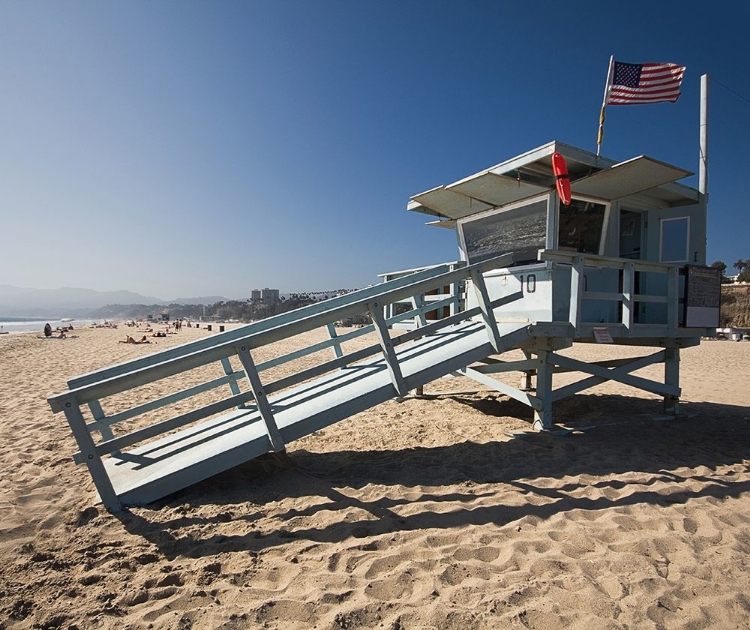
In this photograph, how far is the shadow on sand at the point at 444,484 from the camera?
317 centimetres

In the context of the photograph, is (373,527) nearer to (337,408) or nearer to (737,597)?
(337,408)

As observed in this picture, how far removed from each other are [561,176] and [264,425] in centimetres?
462

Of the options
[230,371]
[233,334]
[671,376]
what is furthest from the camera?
[671,376]

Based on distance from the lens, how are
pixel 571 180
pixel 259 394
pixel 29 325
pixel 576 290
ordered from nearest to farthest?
1. pixel 259 394
2. pixel 576 290
3. pixel 571 180
4. pixel 29 325

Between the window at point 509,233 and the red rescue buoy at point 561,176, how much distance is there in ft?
2.03

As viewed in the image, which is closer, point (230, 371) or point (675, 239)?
point (230, 371)

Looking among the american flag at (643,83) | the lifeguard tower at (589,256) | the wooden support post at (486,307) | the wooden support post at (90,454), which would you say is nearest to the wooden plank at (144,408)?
the wooden support post at (90,454)

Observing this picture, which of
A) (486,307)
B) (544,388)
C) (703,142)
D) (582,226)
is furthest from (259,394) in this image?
(703,142)

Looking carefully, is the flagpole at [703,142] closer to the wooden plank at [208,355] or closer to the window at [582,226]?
the window at [582,226]

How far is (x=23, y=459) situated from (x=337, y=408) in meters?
3.63

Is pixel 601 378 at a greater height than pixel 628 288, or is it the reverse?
pixel 628 288

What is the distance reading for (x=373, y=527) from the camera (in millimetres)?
3154

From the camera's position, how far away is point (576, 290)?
500cm

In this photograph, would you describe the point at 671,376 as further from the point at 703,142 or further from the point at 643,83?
the point at 643,83
